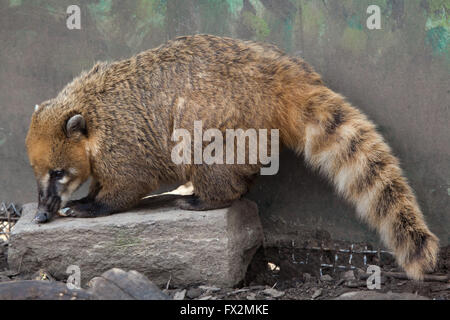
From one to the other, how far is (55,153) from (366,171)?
2.78 meters

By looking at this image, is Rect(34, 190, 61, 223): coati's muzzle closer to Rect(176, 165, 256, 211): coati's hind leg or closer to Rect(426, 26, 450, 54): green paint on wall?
Rect(176, 165, 256, 211): coati's hind leg

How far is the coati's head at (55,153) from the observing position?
5328 mm

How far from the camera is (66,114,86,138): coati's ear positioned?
5273 mm

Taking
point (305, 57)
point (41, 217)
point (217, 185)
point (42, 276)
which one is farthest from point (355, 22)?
point (42, 276)

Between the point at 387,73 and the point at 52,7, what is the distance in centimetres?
355

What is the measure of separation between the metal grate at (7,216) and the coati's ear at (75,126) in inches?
64.3

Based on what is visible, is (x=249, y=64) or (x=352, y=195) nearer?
(x=352, y=195)

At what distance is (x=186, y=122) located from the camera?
516cm

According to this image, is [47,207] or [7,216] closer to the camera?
[47,207]

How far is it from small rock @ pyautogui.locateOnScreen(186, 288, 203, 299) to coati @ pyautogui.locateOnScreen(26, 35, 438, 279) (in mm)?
744

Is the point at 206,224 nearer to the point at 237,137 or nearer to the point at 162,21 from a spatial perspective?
the point at 237,137

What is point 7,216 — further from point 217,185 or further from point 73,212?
point 217,185

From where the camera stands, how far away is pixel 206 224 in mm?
5035

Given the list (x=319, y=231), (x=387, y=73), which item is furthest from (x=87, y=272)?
(x=387, y=73)
